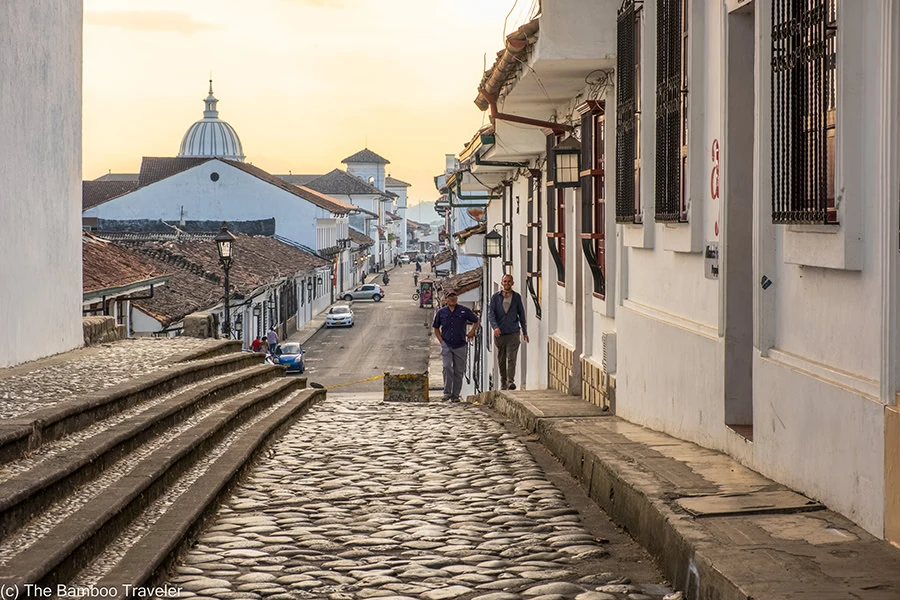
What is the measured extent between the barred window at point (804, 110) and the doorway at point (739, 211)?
1.07m

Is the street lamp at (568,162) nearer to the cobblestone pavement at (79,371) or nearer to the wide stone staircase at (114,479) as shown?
the wide stone staircase at (114,479)

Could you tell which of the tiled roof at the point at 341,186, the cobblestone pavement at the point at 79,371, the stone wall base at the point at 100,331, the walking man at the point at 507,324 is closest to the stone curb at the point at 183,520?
the cobblestone pavement at the point at 79,371

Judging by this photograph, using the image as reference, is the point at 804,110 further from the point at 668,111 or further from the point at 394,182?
the point at 394,182

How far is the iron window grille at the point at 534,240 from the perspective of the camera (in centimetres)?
1764

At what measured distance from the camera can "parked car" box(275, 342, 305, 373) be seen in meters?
37.4

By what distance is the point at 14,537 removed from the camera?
5555 millimetres

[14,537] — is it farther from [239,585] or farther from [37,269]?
[37,269]

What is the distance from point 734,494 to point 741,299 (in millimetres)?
1489

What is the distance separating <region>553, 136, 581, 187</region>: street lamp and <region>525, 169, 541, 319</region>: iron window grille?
500cm

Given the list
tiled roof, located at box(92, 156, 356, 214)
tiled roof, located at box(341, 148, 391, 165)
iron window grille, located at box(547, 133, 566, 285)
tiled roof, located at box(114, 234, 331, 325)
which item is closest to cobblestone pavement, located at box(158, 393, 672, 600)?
iron window grille, located at box(547, 133, 566, 285)

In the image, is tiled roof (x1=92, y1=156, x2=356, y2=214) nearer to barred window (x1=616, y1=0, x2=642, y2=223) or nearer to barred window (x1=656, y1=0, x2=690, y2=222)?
barred window (x1=616, y1=0, x2=642, y2=223)

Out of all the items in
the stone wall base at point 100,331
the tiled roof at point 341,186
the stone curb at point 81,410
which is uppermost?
the tiled roof at point 341,186

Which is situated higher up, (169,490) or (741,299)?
(741,299)

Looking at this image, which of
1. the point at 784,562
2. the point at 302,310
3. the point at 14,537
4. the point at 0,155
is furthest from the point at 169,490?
the point at 302,310
